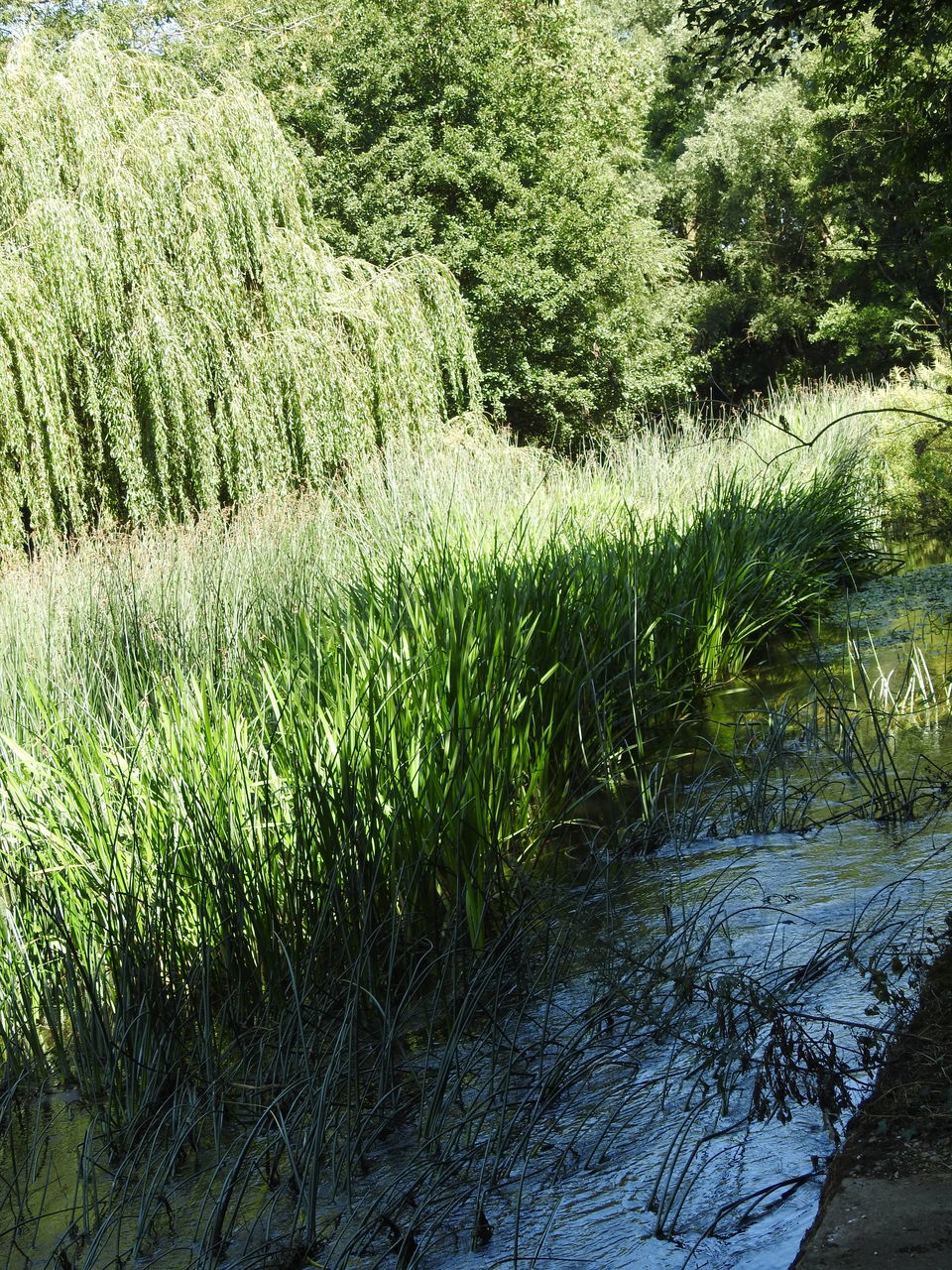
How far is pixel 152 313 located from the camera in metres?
10.7

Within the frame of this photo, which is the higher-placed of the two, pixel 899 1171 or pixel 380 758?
pixel 380 758

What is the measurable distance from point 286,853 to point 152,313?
28.4 feet

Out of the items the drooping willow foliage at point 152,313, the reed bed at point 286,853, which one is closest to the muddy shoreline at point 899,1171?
the reed bed at point 286,853

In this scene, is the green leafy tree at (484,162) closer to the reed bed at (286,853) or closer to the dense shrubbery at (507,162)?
the dense shrubbery at (507,162)

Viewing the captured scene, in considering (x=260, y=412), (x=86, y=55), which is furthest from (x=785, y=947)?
(x=86, y=55)

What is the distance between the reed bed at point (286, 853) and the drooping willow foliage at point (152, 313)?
15.2 ft

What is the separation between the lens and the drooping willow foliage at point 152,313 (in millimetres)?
10484

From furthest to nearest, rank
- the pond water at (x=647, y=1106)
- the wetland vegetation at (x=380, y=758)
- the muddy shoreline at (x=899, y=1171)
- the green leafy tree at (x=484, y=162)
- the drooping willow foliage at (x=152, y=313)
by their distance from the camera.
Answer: the green leafy tree at (x=484, y=162) → the drooping willow foliage at (x=152, y=313) → the wetland vegetation at (x=380, y=758) → the pond water at (x=647, y=1106) → the muddy shoreline at (x=899, y=1171)

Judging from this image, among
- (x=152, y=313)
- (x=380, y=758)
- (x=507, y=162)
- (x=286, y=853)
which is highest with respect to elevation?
(x=507, y=162)

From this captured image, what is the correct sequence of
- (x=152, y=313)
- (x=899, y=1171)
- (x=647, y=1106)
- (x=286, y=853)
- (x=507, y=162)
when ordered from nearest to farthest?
(x=899, y=1171) < (x=647, y=1106) < (x=286, y=853) < (x=152, y=313) < (x=507, y=162)

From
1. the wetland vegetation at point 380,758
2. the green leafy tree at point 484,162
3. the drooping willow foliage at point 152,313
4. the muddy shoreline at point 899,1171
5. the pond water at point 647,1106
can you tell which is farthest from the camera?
the green leafy tree at point 484,162

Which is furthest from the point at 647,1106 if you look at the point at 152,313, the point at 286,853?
the point at 152,313

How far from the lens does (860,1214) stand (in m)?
1.74

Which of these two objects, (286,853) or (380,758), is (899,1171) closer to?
(286,853)
